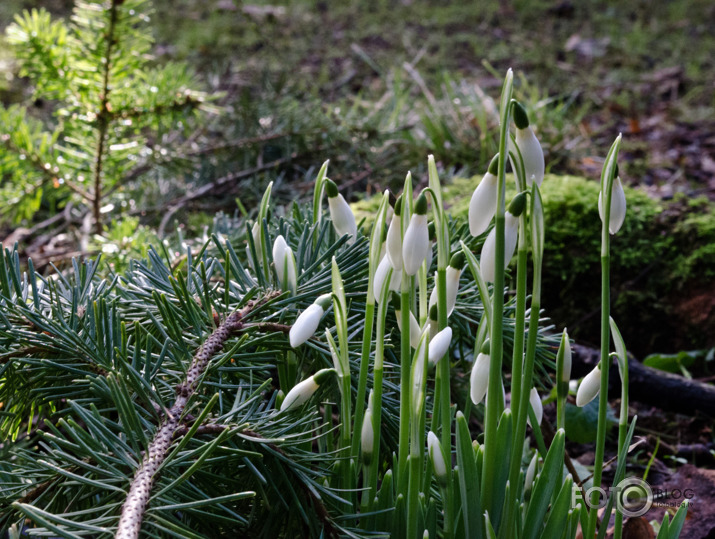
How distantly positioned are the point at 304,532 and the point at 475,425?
2.81 feet

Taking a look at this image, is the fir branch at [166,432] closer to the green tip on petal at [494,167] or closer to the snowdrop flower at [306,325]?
the snowdrop flower at [306,325]

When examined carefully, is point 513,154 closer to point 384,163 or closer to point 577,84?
point 384,163

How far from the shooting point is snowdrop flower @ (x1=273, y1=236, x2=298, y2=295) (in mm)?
740

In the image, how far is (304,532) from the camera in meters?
0.64

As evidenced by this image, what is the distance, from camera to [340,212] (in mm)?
751

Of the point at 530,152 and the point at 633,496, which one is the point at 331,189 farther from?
the point at 633,496

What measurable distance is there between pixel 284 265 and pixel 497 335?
270 mm

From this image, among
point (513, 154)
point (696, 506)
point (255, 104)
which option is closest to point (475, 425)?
point (696, 506)

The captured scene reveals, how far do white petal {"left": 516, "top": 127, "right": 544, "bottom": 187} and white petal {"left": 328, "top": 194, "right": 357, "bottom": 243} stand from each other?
0.22 m

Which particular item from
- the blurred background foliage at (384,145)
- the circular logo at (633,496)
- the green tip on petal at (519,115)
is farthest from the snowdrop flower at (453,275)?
the blurred background foliage at (384,145)

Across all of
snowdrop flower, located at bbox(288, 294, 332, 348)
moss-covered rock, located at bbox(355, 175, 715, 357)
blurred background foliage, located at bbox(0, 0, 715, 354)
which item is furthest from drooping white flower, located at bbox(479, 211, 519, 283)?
moss-covered rock, located at bbox(355, 175, 715, 357)

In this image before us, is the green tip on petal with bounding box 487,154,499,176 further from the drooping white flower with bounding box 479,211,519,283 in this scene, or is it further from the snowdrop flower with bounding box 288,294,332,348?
the snowdrop flower with bounding box 288,294,332,348

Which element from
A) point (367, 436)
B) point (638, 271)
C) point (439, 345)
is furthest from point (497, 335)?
point (638, 271)

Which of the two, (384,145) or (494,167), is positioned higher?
(494,167)
